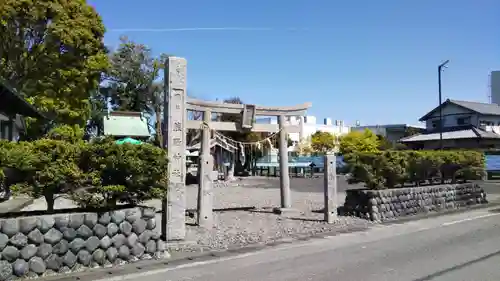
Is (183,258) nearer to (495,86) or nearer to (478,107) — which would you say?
(478,107)

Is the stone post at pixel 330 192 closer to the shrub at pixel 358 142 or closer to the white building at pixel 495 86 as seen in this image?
the shrub at pixel 358 142

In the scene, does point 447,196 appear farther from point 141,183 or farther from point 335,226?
point 141,183

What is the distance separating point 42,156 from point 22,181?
0.53m

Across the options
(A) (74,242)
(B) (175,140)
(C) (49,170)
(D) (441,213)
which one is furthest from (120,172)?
(D) (441,213)

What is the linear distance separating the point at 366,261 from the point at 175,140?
480 cm

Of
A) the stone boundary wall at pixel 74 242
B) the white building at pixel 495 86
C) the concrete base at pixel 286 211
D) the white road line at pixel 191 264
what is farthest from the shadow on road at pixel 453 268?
the white building at pixel 495 86

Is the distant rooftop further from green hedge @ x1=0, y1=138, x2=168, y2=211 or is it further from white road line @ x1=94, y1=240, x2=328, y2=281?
green hedge @ x1=0, y1=138, x2=168, y2=211

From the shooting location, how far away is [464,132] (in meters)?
46.3

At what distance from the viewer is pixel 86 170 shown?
790 cm

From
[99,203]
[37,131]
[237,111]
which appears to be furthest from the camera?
[37,131]

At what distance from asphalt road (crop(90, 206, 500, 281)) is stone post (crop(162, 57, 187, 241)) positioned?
193 cm

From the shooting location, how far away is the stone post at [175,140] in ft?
32.8

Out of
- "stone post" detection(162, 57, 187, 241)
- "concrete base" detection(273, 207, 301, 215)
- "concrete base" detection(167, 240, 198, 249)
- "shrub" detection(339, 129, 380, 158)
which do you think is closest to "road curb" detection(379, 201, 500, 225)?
"concrete base" detection(273, 207, 301, 215)

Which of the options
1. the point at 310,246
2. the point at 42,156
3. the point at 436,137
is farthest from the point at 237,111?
the point at 436,137
